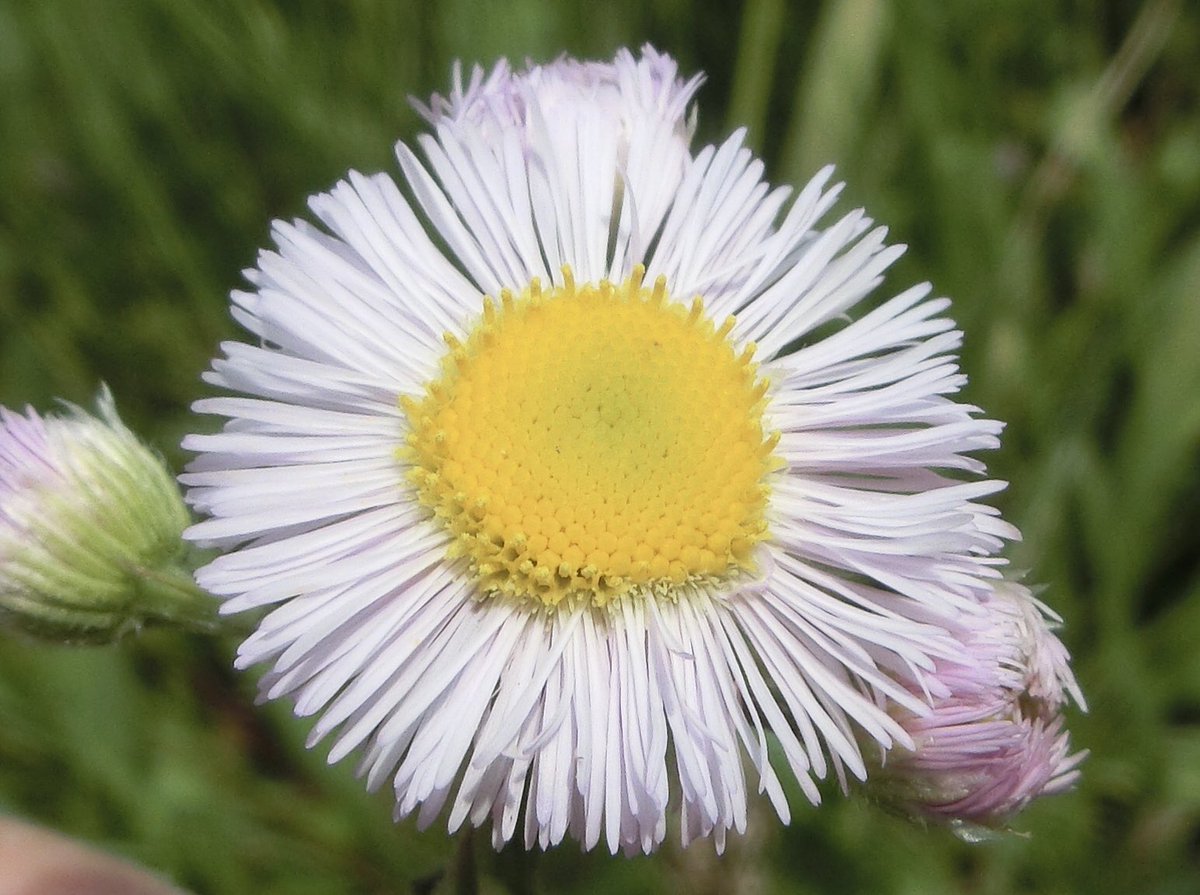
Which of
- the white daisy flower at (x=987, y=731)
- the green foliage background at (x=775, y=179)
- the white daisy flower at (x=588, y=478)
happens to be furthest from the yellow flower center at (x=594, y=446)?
the green foliage background at (x=775, y=179)

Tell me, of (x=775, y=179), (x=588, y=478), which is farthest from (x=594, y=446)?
(x=775, y=179)

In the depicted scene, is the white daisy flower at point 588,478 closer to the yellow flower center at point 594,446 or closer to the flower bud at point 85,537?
the yellow flower center at point 594,446

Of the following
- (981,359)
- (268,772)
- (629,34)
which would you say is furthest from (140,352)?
(981,359)

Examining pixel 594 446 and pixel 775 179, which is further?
pixel 775 179

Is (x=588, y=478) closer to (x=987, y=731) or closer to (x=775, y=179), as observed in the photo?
(x=987, y=731)

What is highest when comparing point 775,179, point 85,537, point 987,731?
point 775,179

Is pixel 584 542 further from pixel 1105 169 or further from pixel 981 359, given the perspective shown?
pixel 1105 169
